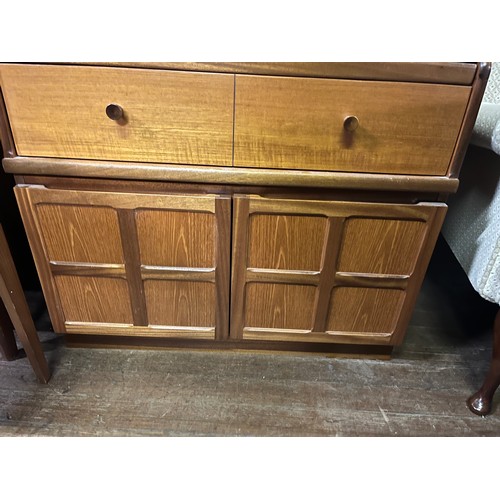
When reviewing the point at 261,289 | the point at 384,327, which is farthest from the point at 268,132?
the point at 384,327

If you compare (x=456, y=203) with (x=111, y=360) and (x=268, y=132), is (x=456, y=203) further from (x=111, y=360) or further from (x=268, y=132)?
(x=111, y=360)

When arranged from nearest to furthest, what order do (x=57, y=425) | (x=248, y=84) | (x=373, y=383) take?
(x=248, y=84) → (x=57, y=425) → (x=373, y=383)

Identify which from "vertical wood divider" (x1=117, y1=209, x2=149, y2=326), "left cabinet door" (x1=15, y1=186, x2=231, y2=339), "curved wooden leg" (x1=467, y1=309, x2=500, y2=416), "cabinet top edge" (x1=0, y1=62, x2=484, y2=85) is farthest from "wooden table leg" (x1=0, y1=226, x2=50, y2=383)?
"curved wooden leg" (x1=467, y1=309, x2=500, y2=416)

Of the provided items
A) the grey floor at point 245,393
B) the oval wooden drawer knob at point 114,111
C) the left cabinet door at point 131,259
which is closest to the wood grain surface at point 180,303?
the left cabinet door at point 131,259

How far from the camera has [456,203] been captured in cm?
92

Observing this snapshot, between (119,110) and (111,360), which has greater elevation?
(119,110)

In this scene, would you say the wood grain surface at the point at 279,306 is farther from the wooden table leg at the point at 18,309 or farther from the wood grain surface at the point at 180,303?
the wooden table leg at the point at 18,309

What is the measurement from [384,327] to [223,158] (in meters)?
0.51

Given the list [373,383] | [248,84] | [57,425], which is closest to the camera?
[248,84]

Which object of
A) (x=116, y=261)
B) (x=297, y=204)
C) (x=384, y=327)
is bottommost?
(x=384, y=327)

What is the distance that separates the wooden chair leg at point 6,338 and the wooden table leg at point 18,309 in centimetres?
10

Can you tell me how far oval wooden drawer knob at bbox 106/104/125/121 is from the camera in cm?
63

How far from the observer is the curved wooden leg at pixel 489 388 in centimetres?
77

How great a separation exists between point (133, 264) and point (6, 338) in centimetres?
35
